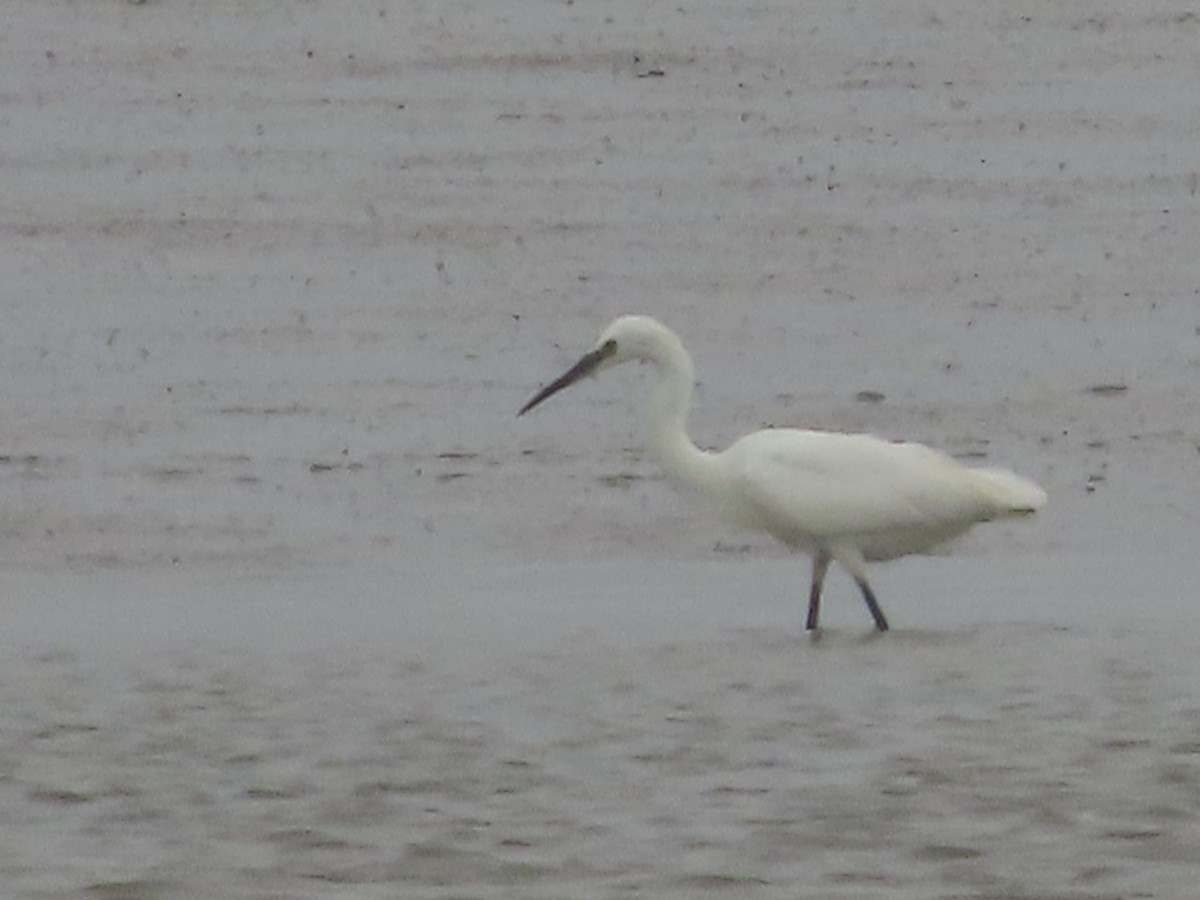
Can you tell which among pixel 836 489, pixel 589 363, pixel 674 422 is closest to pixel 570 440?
pixel 589 363

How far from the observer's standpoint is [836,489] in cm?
1157

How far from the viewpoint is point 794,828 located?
802 centimetres

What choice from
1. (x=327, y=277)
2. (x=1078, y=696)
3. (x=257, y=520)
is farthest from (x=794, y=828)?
(x=327, y=277)

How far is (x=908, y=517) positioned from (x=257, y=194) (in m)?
7.18

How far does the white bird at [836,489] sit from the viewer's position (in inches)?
455

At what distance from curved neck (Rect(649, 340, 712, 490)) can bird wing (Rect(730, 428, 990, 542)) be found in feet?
0.49

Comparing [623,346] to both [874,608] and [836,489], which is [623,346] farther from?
[874,608]

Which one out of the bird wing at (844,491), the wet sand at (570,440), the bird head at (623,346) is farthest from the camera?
the bird head at (623,346)

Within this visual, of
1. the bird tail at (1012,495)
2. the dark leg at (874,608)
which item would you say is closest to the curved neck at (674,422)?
the dark leg at (874,608)

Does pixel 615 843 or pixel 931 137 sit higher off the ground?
pixel 931 137

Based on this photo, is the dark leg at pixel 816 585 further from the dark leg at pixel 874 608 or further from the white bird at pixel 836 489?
the dark leg at pixel 874 608

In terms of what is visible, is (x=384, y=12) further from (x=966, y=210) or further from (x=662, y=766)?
(x=662, y=766)

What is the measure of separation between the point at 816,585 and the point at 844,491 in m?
0.31

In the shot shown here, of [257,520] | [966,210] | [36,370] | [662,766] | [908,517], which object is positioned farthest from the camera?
[966,210]
